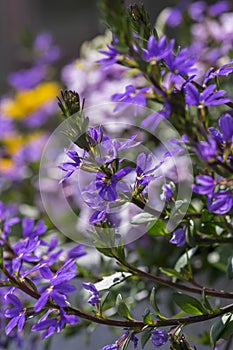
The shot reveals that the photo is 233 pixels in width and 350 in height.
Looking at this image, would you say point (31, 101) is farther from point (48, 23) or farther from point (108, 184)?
point (48, 23)

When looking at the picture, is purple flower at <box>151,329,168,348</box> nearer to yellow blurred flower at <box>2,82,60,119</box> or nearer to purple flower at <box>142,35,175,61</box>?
purple flower at <box>142,35,175,61</box>

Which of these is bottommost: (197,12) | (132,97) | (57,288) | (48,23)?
(57,288)

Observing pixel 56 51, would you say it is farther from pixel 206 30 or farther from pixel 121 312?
pixel 121 312

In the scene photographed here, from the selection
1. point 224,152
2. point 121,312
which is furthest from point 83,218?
point 224,152

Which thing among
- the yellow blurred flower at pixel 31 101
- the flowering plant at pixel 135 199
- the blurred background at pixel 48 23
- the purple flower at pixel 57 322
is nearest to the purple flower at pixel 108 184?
the flowering plant at pixel 135 199

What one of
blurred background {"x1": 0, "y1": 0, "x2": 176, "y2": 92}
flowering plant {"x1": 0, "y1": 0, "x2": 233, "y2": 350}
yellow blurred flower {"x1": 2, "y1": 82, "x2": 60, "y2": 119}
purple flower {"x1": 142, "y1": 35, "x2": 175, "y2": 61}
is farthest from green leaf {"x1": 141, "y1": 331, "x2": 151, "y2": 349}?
blurred background {"x1": 0, "y1": 0, "x2": 176, "y2": 92}

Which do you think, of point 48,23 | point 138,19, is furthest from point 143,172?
point 48,23
